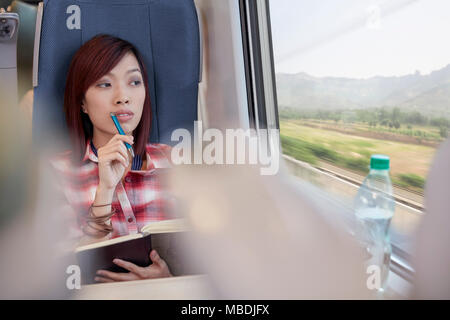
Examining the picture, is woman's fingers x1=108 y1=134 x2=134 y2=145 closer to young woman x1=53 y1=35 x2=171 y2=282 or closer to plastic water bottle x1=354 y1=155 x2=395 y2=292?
young woman x1=53 y1=35 x2=171 y2=282

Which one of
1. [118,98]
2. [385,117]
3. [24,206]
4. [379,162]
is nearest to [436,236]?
[379,162]

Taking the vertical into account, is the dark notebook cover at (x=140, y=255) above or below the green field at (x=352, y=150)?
below

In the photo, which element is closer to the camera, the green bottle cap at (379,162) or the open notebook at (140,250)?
the green bottle cap at (379,162)

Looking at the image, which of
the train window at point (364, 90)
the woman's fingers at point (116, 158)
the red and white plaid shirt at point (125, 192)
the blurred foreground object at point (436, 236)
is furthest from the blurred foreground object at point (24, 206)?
the blurred foreground object at point (436, 236)

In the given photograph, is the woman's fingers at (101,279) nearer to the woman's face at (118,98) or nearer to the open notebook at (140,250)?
the open notebook at (140,250)

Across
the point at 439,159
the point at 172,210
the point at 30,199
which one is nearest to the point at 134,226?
the point at 172,210

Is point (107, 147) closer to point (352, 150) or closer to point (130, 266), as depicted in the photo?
point (130, 266)

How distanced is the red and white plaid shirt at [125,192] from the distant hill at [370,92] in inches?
15.7

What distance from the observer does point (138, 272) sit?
85 centimetres

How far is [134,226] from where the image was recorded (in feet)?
3.04

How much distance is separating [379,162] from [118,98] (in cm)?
61

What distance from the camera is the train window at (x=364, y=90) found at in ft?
2.21

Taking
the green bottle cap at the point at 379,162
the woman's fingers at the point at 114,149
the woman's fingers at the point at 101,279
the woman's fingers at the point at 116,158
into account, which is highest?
the woman's fingers at the point at 114,149
